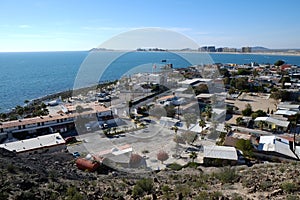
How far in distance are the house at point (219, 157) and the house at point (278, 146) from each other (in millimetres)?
2115

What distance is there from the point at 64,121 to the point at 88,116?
6.48 feet

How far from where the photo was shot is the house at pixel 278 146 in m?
13.3

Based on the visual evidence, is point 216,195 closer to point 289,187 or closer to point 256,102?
point 289,187

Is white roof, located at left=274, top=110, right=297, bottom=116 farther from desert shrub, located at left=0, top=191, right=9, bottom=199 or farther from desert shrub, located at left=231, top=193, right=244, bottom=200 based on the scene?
desert shrub, located at left=0, top=191, right=9, bottom=199

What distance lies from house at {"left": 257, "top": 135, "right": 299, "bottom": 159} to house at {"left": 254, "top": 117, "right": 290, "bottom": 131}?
2339 millimetres

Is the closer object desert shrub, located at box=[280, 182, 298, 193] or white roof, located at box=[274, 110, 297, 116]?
desert shrub, located at box=[280, 182, 298, 193]

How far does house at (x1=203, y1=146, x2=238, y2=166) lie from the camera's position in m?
12.5

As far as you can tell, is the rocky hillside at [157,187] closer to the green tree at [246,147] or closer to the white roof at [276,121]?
the green tree at [246,147]

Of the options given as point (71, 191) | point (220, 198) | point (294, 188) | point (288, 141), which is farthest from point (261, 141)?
point (71, 191)

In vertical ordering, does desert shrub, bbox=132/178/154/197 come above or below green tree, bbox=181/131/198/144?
above

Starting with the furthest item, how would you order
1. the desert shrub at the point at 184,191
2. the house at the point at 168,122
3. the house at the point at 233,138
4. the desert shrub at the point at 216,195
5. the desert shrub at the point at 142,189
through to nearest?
the house at the point at 168,122, the house at the point at 233,138, the desert shrub at the point at 142,189, the desert shrub at the point at 184,191, the desert shrub at the point at 216,195

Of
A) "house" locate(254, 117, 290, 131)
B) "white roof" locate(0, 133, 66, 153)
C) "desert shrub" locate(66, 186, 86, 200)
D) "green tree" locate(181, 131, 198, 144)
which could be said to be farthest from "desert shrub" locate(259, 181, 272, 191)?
"house" locate(254, 117, 290, 131)

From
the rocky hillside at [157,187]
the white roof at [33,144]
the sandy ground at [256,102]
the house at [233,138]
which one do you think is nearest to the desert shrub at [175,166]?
the rocky hillside at [157,187]

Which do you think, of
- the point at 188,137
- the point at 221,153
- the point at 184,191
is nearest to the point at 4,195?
the point at 184,191
